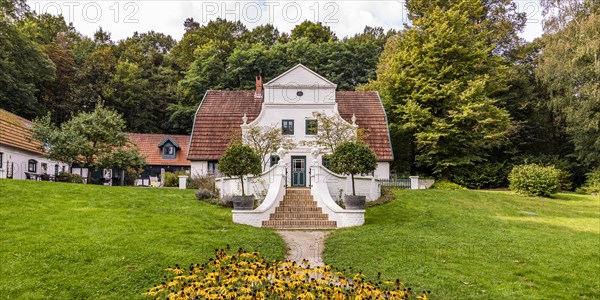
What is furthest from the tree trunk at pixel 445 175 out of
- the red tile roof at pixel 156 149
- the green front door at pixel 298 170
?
the red tile roof at pixel 156 149

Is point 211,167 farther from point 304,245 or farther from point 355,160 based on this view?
point 304,245

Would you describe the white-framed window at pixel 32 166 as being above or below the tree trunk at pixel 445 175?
above

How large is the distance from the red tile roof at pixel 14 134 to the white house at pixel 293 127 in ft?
33.8

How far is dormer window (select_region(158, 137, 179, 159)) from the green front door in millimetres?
15006

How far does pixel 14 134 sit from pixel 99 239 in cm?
2036

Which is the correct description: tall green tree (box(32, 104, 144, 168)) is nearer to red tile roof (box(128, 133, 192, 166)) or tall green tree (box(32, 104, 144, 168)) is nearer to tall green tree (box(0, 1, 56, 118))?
red tile roof (box(128, 133, 192, 166))

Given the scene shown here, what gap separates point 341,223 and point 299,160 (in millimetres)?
10179

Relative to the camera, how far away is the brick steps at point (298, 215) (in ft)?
49.5

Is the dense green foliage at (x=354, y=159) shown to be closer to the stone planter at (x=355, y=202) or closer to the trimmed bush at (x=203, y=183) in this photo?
the stone planter at (x=355, y=202)

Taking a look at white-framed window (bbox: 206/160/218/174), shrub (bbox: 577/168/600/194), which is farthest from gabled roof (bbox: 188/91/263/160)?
shrub (bbox: 577/168/600/194)

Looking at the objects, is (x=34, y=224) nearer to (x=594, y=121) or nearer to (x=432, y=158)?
(x=432, y=158)

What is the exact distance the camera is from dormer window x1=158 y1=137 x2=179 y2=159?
1387 inches

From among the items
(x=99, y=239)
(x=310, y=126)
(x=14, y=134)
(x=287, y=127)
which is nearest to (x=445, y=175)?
(x=310, y=126)

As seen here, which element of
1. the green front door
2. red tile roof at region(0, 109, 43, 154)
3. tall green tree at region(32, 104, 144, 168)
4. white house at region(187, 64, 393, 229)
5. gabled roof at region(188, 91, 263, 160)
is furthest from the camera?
gabled roof at region(188, 91, 263, 160)
